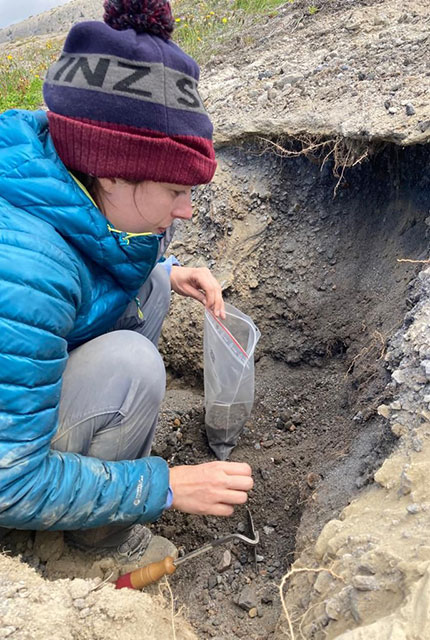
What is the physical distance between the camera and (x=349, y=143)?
249cm

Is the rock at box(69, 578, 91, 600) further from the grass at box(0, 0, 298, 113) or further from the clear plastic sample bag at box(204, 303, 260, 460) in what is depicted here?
the grass at box(0, 0, 298, 113)

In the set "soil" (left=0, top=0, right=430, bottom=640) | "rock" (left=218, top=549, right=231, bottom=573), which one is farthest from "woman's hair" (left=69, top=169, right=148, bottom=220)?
"rock" (left=218, top=549, right=231, bottom=573)

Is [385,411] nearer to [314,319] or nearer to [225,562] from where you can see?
[225,562]

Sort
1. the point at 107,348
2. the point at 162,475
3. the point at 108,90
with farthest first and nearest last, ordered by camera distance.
→ 1. the point at 107,348
2. the point at 162,475
3. the point at 108,90

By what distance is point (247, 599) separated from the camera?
1.69 metres

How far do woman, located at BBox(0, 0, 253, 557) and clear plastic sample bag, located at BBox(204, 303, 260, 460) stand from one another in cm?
78

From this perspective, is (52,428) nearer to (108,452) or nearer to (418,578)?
(108,452)

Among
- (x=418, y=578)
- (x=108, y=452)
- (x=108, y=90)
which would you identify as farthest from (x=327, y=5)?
(x=418, y=578)

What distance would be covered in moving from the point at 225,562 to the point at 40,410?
3.33ft

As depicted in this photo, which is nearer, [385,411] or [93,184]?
[93,184]

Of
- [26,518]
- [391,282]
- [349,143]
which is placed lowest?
[391,282]

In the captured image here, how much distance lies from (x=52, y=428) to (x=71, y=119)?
782 millimetres

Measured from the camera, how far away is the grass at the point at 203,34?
4508mm

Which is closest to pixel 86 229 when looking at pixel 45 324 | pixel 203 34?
pixel 45 324
